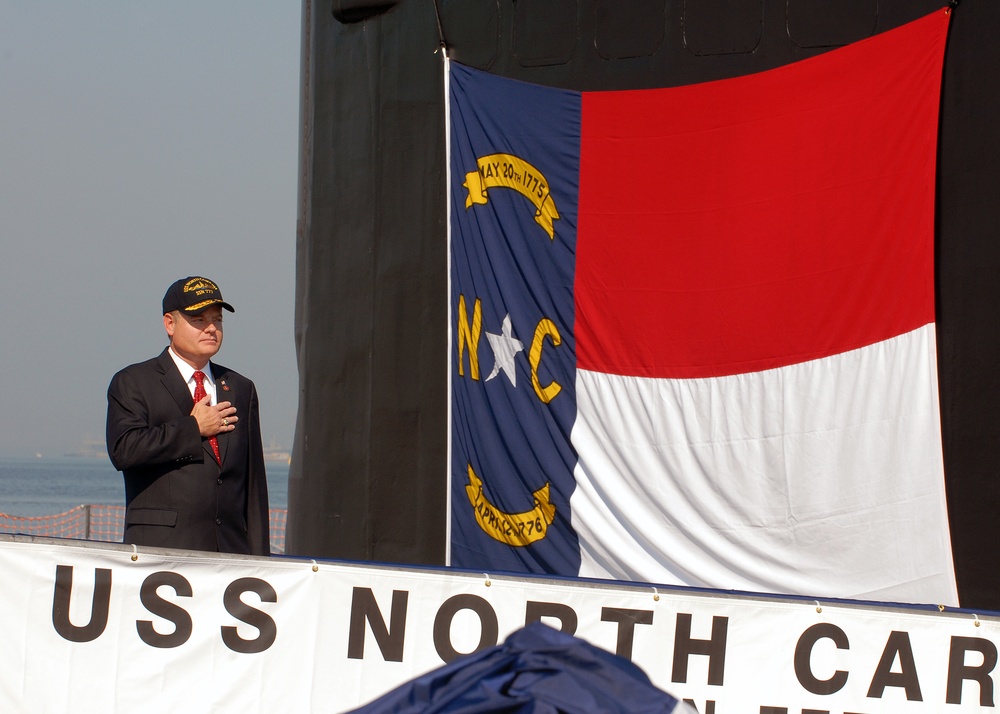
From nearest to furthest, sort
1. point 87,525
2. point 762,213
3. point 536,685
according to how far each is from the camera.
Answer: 1. point 536,685
2. point 762,213
3. point 87,525

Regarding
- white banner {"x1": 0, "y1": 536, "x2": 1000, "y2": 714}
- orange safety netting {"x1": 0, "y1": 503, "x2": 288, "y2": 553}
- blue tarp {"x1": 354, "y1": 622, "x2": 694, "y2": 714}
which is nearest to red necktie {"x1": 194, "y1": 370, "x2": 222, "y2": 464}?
white banner {"x1": 0, "y1": 536, "x2": 1000, "y2": 714}

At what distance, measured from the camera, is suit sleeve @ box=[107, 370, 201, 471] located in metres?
3.83

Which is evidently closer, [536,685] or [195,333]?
[536,685]

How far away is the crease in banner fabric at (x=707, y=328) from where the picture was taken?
3.98m

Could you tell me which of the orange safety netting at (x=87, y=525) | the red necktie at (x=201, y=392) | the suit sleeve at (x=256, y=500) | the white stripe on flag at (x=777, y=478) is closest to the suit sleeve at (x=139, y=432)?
the red necktie at (x=201, y=392)

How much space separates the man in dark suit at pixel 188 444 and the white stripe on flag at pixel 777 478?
1.26 m

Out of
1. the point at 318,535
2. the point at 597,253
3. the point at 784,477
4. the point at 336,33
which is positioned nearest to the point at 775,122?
the point at 597,253

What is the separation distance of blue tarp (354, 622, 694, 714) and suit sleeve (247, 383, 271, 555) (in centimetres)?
233

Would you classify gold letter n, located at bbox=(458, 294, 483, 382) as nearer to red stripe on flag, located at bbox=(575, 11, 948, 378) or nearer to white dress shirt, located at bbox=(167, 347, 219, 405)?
red stripe on flag, located at bbox=(575, 11, 948, 378)

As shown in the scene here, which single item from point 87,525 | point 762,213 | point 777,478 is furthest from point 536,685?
point 87,525

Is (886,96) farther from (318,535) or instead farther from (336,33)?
(318,535)

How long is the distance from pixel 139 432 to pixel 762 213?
7.67 ft

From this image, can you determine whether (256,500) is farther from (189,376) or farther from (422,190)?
(422,190)

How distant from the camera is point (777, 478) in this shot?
4.12 meters
